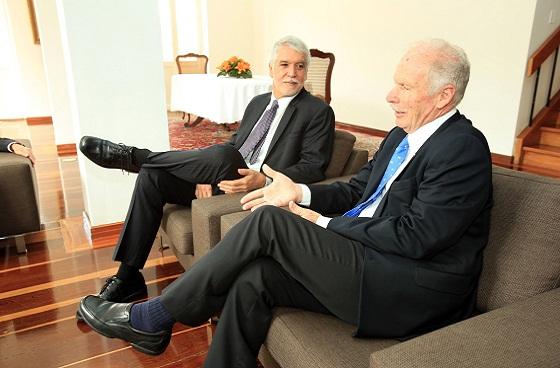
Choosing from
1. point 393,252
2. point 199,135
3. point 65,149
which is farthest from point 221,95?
point 393,252

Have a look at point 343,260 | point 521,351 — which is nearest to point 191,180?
point 343,260

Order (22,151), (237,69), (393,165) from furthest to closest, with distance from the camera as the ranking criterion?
(237,69)
(22,151)
(393,165)

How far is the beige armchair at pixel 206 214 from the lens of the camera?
1.69 m

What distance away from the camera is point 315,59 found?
16.4 ft

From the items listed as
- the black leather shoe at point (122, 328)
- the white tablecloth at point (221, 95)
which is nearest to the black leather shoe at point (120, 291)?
the black leather shoe at point (122, 328)

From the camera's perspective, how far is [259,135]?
87.6 inches

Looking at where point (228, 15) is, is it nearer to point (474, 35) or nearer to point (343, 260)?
point (474, 35)

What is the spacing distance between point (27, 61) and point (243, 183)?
666cm

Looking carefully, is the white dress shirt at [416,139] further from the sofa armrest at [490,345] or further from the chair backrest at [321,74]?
the chair backrest at [321,74]

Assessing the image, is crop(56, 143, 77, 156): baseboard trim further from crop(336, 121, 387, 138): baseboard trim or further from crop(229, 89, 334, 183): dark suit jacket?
crop(336, 121, 387, 138): baseboard trim

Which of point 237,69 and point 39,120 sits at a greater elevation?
point 237,69

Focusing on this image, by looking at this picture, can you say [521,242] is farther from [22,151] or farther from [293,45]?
[22,151]

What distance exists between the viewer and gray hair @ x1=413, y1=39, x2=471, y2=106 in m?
1.21

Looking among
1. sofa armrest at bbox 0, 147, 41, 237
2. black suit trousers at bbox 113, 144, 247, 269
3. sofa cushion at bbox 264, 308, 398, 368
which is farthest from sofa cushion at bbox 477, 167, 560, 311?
sofa armrest at bbox 0, 147, 41, 237
